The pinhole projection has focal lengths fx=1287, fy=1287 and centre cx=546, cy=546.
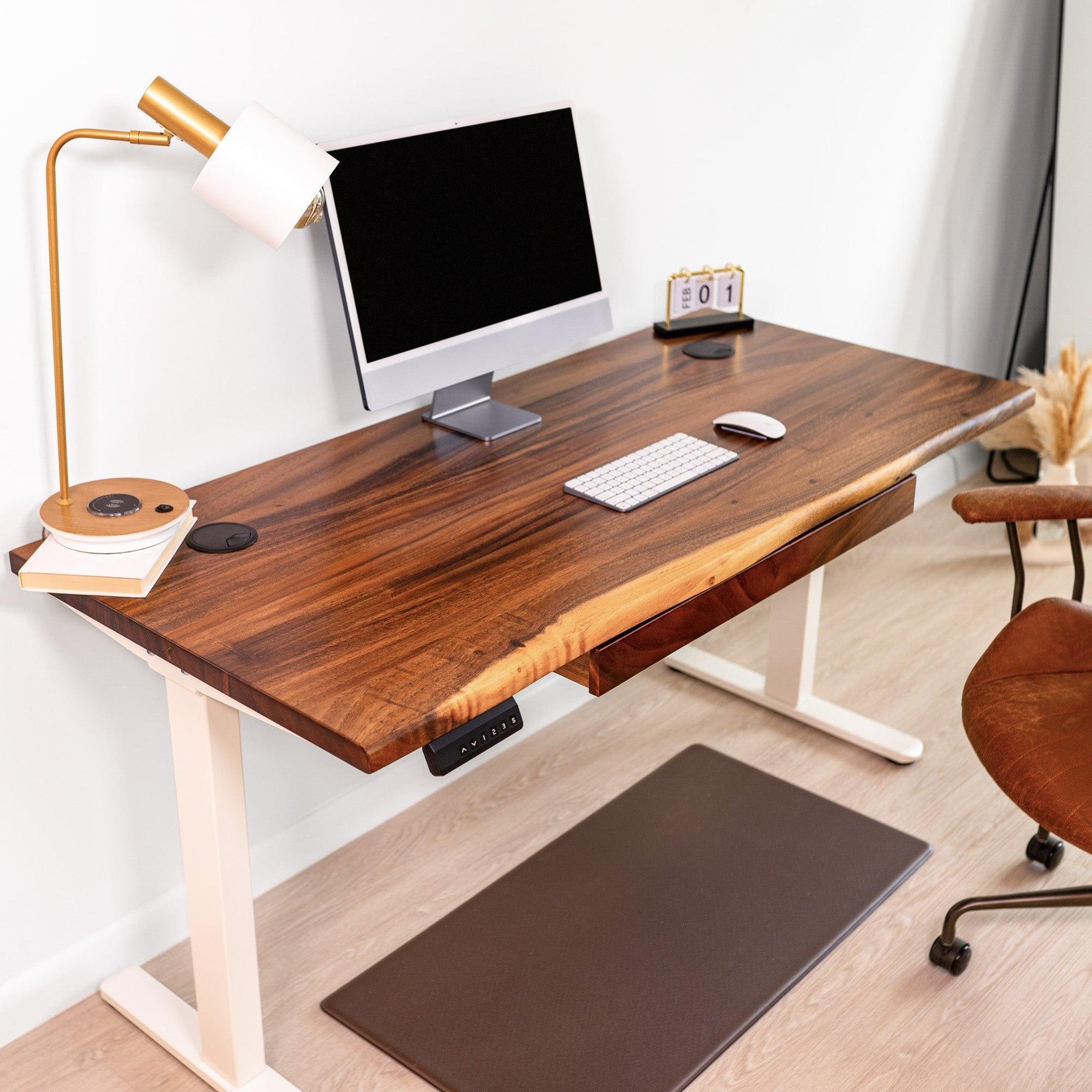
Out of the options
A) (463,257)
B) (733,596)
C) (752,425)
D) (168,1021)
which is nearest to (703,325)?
(752,425)

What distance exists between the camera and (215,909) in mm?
1681

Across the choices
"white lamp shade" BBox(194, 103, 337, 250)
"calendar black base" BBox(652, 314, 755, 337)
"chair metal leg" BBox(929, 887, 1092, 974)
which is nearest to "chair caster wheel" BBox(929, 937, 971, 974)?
"chair metal leg" BBox(929, 887, 1092, 974)

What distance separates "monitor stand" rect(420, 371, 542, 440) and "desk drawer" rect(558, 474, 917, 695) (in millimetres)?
506

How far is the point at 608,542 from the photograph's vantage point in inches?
66.3

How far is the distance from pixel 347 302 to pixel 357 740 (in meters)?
0.74

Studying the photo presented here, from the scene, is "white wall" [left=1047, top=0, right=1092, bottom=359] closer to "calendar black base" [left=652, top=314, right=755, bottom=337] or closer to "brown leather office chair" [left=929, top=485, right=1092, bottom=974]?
"calendar black base" [left=652, top=314, right=755, bottom=337]

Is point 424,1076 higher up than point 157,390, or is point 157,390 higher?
point 157,390

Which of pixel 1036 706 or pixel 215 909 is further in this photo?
pixel 1036 706

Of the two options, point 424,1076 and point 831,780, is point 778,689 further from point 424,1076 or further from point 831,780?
point 424,1076

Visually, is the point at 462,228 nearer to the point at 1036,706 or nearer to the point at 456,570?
the point at 456,570

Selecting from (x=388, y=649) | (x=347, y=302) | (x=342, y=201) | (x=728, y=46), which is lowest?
(x=388, y=649)

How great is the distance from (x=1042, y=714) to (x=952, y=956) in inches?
18.0

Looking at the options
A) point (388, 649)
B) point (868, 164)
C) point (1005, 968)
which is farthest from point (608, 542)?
point (868, 164)

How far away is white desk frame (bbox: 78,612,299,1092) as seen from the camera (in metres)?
1.59
